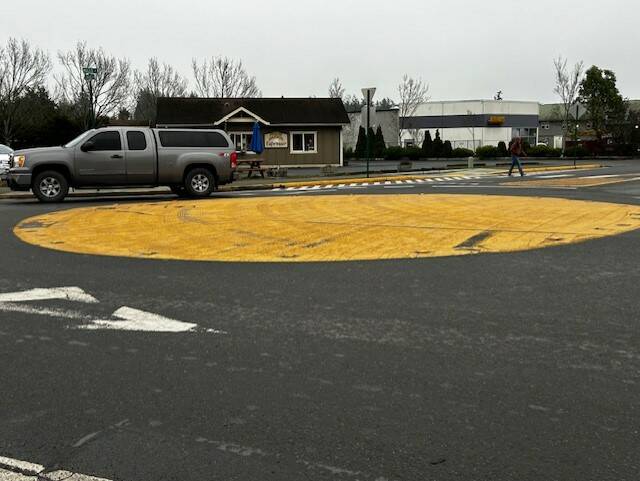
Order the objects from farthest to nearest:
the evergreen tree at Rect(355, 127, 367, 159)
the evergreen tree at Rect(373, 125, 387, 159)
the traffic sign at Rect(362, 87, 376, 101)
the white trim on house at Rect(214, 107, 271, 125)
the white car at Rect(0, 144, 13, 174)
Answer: the evergreen tree at Rect(355, 127, 367, 159) < the evergreen tree at Rect(373, 125, 387, 159) < the white trim on house at Rect(214, 107, 271, 125) < the white car at Rect(0, 144, 13, 174) < the traffic sign at Rect(362, 87, 376, 101)

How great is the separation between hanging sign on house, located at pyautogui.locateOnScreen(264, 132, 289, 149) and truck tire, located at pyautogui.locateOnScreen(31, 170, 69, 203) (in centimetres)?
2564

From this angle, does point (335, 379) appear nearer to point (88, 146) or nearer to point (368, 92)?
point (88, 146)

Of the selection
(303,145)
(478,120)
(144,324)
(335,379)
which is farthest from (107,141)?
(478,120)

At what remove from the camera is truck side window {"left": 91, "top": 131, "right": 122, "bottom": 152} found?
55.7 ft

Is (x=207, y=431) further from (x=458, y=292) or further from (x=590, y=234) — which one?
(x=590, y=234)

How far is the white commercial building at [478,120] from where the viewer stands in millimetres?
83062

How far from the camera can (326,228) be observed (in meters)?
10.7

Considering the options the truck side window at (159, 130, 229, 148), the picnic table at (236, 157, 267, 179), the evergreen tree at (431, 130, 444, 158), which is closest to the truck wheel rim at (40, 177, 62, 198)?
the truck side window at (159, 130, 229, 148)

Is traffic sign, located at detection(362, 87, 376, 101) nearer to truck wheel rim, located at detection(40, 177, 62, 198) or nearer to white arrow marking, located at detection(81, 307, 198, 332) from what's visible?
truck wheel rim, located at detection(40, 177, 62, 198)

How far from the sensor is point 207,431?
10.7 ft

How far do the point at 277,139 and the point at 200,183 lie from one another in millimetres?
24557

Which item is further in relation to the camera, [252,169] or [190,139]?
[252,169]

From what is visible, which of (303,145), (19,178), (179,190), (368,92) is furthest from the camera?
(303,145)

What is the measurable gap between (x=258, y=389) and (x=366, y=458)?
39.8 inches
